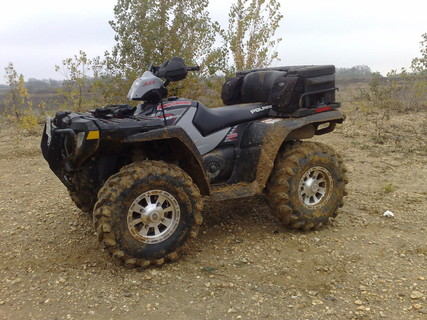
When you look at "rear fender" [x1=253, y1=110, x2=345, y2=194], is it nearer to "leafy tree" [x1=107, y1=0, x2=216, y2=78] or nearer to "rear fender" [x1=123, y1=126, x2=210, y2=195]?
"rear fender" [x1=123, y1=126, x2=210, y2=195]

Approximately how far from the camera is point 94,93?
10.0m

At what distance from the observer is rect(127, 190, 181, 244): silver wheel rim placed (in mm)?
3723

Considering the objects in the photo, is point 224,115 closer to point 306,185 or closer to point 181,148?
point 181,148

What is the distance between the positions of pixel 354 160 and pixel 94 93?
19.2 ft

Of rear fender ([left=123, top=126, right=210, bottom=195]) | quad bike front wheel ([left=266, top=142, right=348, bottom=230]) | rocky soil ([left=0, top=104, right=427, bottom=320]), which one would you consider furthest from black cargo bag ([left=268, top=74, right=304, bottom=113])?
rocky soil ([left=0, top=104, right=427, bottom=320])

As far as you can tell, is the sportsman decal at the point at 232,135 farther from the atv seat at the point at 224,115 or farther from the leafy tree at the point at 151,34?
the leafy tree at the point at 151,34

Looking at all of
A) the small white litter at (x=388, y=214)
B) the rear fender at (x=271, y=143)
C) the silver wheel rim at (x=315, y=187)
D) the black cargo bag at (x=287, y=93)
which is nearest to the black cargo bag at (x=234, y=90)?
the black cargo bag at (x=287, y=93)

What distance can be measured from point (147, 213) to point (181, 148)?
2.24 feet

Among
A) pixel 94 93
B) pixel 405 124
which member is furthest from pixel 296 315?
pixel 405 124

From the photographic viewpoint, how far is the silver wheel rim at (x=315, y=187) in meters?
4.60

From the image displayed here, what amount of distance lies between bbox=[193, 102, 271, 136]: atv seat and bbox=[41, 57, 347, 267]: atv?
0.4 inches

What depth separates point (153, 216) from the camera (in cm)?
377

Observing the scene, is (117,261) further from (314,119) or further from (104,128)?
(314,119)

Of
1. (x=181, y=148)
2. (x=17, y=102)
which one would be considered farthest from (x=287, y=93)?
(x=17, y=102)
